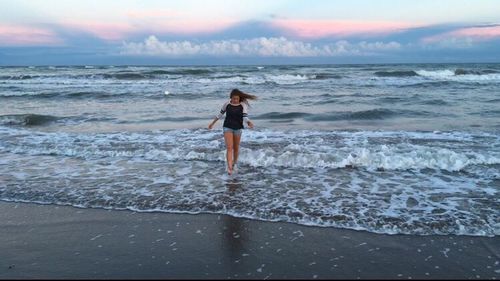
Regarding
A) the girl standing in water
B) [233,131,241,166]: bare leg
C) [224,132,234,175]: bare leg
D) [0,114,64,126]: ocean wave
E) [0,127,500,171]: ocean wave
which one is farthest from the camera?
[0,114,64,126]: ocean wave

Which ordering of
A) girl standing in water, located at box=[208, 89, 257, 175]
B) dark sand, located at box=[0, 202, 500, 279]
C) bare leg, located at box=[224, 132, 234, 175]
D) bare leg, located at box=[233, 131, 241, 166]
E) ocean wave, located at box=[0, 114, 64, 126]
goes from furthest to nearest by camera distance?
1. ocean wave, located at box=[0, 114, 64, 126]
2. bare leg, located at box=[233, 131, 241, 166]
3. girl standing in water, located at box=[208, 89, 257, 175]
4. bare leg, located at box=[224, 132, 234, 175]
5. dark sand, located at box=[0, 202, 500, 279]

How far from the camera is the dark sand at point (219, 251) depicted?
4453 millimetres

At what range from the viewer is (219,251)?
16.3ft

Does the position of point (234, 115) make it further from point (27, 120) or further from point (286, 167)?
point (27, 120)

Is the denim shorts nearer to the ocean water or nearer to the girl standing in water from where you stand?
the girl standing in water

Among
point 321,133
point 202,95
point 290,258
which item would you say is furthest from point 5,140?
point 202,95

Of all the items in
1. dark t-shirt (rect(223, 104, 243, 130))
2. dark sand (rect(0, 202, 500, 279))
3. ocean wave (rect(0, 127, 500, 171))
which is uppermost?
dark t-shirt (rect(223, 104, 243, 130))

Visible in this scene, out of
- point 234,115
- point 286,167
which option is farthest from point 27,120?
point 286,167

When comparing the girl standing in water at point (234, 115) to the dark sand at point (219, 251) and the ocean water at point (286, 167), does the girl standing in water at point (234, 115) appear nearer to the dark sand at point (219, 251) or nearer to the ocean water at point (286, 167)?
the ocean water at point (286, 167)

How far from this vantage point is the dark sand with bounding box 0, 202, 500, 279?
4.45 meters

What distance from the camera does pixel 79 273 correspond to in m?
4.43

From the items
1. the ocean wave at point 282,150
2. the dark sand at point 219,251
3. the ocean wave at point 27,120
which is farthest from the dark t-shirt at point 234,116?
the ocean wave at point 27,120

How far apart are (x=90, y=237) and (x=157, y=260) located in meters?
1.19

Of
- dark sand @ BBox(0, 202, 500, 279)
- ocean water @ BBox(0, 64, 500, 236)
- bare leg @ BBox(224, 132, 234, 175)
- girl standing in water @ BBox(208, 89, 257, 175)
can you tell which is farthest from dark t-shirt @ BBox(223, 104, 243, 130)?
dark sand @ BBox(0, 202, 500, 279)
